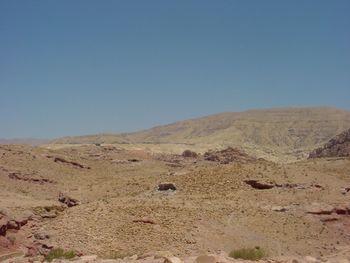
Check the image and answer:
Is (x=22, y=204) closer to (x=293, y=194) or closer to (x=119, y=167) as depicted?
(x=293, y=194)

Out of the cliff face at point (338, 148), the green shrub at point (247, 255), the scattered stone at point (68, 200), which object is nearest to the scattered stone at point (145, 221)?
the green shrub at point (247, 255)

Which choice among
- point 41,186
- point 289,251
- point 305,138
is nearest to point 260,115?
point 305,138

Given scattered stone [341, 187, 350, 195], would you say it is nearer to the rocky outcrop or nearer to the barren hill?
the rocky outcrop

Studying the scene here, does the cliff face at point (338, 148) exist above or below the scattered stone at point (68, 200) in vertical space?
above

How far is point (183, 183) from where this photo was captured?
26.9 m

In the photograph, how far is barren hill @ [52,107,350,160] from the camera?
446 feet

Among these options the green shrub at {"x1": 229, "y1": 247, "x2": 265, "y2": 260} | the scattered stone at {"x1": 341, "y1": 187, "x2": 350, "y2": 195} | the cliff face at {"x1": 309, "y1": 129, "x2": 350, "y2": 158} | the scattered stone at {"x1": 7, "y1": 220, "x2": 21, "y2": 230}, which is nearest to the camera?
the green shrub at {"x1": 229, "y1": 247, "x2": 265, "y2": 260}

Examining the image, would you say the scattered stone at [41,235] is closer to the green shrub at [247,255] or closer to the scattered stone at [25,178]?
the green shrub at [247,255]

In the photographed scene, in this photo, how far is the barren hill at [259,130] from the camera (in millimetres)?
135875

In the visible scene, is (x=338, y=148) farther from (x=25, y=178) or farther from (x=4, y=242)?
(x=4, y=242)

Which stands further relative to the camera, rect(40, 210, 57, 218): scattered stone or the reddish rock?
rect(40, 210, 57, 218): scattered stone

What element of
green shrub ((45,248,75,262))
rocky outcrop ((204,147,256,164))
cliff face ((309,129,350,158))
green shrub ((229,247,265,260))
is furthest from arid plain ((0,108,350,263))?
cliff face ((309,129,350,158))

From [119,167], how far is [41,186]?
45.2ft

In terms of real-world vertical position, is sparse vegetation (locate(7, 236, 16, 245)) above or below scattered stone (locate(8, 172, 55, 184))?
below
